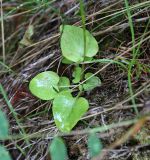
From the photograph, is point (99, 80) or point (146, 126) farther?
point (99, 80)

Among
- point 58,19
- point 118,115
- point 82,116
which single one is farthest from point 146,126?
point 58,19

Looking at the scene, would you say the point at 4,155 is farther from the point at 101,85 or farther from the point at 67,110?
the point at 101,85

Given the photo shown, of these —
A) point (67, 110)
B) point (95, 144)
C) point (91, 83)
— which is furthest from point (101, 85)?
point (95, 144)

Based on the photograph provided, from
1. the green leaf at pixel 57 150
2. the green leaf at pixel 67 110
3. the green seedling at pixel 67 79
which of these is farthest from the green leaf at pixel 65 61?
the green leaf at pixel 57 150

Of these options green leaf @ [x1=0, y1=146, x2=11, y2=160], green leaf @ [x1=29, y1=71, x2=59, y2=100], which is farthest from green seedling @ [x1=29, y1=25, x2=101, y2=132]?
green leaf @ [x1=0, y1=146, x2=11, y2=160]

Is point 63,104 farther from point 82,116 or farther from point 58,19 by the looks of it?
point 58,19

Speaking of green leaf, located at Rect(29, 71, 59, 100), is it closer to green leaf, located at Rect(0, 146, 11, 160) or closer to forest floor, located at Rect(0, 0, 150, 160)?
forest floor, located at Rect(0, 0, 150, 160)

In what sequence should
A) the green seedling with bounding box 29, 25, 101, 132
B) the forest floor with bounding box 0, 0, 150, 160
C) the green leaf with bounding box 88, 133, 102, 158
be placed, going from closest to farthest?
the green leaf with bounding box 88, 133, 102, 158, the forest floor with bounding box 0, 0, 150, 160, the green seedling with bounding box 29, 25, 101, 132
